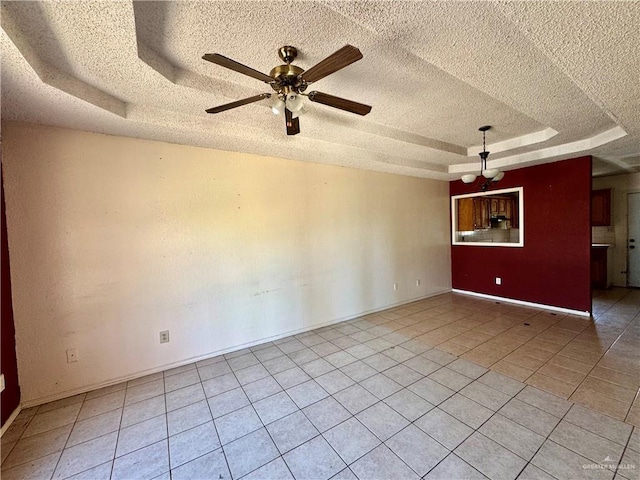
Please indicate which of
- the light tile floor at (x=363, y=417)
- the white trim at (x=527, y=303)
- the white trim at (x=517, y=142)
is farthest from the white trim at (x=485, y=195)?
the light tile floor at (x=363, y=417)

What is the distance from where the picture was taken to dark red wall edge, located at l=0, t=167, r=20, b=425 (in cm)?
194

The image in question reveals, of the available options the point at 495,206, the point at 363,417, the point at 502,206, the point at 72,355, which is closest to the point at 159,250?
the point at 72,355

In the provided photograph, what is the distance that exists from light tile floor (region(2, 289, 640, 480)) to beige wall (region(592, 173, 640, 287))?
3.63 meters

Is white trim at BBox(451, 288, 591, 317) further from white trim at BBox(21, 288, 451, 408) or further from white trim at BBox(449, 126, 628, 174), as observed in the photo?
white trim at BBox(449, 126, 628, 174)

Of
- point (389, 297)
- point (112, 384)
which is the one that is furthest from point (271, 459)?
point (389, 297)

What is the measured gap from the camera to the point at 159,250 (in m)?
2.66

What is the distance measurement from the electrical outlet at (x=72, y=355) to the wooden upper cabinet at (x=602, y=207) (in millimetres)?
8626

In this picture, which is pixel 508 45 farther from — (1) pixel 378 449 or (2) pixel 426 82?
(1) pixel 378 449

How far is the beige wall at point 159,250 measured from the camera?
220cm

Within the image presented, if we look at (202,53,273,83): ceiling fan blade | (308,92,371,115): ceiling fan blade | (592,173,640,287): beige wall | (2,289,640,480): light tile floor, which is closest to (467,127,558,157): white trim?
(2,289,640,480): light tile floor

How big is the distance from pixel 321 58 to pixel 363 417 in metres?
2.58

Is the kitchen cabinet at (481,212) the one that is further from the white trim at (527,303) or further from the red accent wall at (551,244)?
the white trim at (527,303)

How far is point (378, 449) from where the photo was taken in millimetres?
1652

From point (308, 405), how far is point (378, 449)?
640mm
